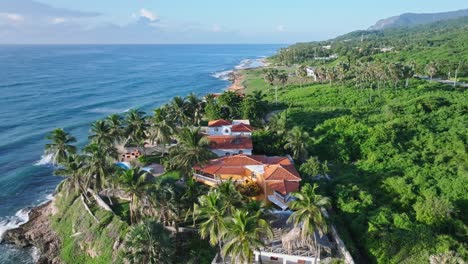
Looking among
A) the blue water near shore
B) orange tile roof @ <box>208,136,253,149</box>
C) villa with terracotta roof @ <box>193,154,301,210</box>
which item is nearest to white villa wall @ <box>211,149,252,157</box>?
orange tile roof @ <box>208,136,253,149</box>

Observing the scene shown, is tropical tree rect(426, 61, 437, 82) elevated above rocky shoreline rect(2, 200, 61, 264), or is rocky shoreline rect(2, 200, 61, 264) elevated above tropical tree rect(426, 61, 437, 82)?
tropical tree rect(426, 61, 437, 82)

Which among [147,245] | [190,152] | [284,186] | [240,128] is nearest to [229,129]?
[240,128]

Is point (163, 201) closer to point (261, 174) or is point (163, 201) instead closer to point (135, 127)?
point (261, 174)

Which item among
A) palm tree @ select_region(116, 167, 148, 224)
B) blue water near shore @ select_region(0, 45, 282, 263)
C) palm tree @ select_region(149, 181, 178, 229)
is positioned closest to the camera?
palm tree @ select_region(116, 167, 148, 224)

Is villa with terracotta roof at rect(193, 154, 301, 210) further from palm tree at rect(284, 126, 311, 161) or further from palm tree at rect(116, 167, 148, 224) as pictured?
palm tree at rect(116, 167, 148, 224)

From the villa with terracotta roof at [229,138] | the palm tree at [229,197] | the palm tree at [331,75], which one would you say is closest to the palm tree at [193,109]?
the villa with terracotta roof at [229,138]

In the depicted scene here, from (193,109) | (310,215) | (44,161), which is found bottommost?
(44,161)

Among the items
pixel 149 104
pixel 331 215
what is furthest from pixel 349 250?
pixel 149 104

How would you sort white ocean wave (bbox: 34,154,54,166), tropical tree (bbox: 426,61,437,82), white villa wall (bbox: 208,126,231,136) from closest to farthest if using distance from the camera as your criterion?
white villa wall (bbox: 208,126,231,136)
white ocean wave (bbox: 34,154,54,166)
tropical tree (bbox: 426,61,437,82)
